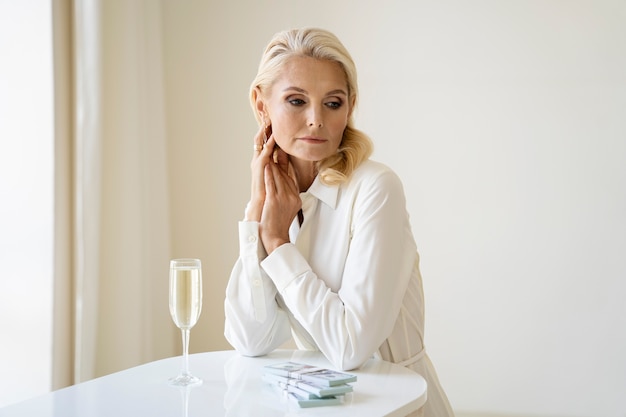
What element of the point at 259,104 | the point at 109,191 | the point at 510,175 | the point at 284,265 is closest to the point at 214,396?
the point at 284,265

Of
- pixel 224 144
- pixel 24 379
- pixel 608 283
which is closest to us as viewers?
pixel 24 379

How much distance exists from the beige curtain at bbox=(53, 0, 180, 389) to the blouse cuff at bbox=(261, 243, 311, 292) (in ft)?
4.93

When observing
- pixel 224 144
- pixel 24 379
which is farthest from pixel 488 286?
pixel 24 379

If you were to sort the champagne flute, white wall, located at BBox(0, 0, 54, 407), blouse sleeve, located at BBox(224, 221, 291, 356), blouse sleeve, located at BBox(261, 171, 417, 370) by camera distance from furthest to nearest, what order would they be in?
white wall, located at BBox(0, 0, 54, 407), blouse sleeve, located at BBox(224, 221, 291, 356), blouse sleeve, located at BBox(261, 171, 417, 370), the champagne flute

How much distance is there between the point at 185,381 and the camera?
4.91 ft

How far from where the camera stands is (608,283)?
327 centimetres

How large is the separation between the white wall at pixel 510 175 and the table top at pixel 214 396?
190 cm

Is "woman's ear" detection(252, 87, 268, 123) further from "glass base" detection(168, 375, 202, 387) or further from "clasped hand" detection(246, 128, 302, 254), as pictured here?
"glass base" detection(168, 375, 202, 387)

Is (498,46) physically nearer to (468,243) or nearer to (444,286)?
(468,243)

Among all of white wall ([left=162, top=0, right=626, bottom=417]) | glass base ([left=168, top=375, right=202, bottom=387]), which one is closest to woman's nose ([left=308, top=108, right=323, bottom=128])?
glass base ([left=168, top=375, right=202, bottom=387])

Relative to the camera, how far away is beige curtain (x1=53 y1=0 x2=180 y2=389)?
9.73 feet

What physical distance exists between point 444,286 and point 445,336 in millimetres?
250

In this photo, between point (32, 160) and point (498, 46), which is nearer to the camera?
point (32, 160)

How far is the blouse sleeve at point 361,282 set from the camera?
1.61m
